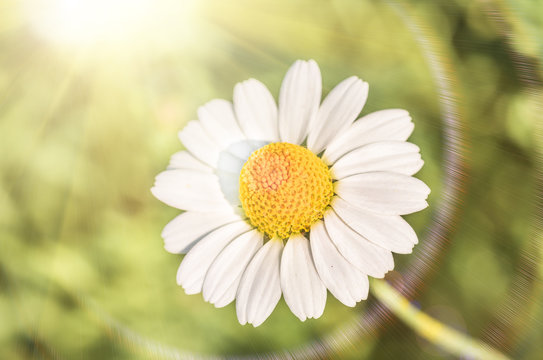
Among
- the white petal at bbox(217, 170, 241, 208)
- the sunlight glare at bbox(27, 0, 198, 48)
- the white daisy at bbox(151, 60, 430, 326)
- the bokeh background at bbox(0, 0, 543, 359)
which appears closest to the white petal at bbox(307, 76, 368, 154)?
the white daisy at bbox(151, 60, 430, 326)

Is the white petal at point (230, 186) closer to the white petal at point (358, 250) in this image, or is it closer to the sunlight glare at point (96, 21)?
the white petal at point (358, 250)

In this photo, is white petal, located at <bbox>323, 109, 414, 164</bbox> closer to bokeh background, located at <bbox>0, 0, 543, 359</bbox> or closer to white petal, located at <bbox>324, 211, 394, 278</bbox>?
white petal, located at <bbox>324, 211, 394, 278</bbox>

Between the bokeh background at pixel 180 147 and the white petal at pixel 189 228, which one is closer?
the white petal at pixel 189 228

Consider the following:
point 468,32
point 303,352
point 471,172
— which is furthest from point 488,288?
point 468,32

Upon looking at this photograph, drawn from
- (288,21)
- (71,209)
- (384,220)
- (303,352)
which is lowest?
(303,352)

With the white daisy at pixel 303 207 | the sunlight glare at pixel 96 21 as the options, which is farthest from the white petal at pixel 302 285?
the sunlight glare at pixel 96 21

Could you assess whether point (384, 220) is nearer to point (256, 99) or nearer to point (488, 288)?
point (256, 99)
